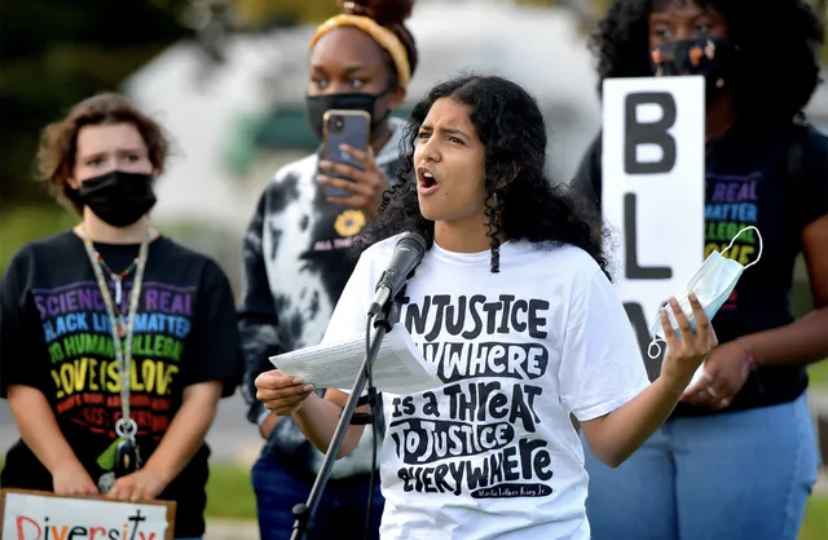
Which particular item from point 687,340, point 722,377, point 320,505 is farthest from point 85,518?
point 687,340

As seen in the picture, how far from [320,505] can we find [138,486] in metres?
0.55

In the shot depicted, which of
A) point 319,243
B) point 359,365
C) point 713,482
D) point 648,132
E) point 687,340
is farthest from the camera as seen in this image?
point 319,243

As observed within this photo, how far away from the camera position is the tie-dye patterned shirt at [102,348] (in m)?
4.96

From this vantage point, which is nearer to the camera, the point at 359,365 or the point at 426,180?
the point at 359,365

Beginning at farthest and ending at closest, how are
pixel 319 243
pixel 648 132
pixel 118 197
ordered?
1. pixel 118 197
2. pixel 319 243
3. pixel 648 132

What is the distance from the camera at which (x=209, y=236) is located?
23109mm

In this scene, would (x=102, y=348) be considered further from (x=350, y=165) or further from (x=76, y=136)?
(x=350, y=165)

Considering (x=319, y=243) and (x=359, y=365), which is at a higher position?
(x=319, y=243)

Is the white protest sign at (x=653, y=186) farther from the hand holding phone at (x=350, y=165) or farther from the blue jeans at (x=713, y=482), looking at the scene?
the hand holding phone at (x=350, y=165)

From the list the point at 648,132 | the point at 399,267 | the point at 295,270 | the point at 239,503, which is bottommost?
the point at 239,503

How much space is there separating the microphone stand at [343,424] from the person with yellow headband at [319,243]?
126 centimetres

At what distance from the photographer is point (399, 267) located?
366cm

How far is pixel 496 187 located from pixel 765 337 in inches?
45.4

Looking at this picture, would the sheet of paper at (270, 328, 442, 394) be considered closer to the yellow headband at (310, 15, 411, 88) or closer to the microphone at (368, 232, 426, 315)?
the microphone at (368, 232, 426, 315)
